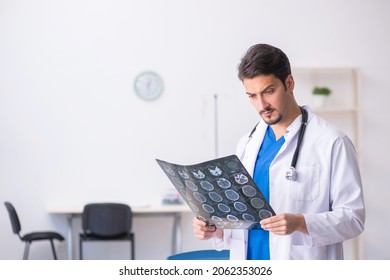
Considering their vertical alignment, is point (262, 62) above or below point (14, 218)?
above

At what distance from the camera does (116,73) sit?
4535 mm

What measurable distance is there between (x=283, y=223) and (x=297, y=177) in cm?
19

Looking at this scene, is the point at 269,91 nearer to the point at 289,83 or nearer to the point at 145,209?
the point at 289,83

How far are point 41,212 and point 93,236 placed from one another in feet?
2.02

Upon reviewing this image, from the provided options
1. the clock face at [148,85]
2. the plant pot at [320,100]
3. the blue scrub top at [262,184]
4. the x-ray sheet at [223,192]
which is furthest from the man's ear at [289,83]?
the clock face at [148,85]

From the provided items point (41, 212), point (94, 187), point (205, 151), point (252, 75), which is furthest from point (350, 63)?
point (252, 75)

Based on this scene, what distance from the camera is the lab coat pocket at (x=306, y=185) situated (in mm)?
1479

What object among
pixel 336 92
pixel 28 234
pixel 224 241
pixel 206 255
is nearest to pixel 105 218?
pixel 28 234

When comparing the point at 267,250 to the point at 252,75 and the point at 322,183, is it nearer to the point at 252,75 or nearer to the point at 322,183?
the point at 322,183

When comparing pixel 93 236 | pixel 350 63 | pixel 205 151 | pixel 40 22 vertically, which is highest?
pixel 40 22

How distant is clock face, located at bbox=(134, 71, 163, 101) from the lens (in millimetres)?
4520

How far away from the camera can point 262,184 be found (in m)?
1.56

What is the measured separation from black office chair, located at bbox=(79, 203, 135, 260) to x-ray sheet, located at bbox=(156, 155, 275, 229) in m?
2.57

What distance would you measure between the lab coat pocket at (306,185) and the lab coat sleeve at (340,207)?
0.03 metres
